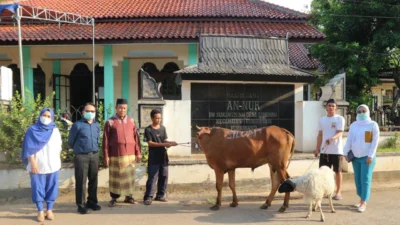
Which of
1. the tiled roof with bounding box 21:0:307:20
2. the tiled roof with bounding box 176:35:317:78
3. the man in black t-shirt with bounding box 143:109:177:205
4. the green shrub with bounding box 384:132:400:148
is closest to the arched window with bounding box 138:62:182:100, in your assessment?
the tiled roof with bounding box 21:0:307:20

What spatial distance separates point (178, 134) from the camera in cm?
851

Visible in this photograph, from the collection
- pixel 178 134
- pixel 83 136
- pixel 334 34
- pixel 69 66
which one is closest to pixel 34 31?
pixel 69 66

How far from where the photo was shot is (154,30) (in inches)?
497

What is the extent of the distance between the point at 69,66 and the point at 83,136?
10.9 metres

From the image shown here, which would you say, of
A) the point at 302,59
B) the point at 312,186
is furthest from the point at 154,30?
the point at 312,186

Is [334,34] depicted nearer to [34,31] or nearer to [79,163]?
[34,31]

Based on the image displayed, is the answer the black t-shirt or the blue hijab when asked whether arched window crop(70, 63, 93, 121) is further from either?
the blue hijab

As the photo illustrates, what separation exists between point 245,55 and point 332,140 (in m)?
3.71

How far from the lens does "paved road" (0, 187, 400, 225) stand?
Answer: 5.25 m

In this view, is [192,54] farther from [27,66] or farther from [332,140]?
[332,140]

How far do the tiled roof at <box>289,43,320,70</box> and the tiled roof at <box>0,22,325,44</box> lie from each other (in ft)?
9.55

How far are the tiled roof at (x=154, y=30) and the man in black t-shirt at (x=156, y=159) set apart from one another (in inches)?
241

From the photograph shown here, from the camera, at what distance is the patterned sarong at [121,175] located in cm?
599

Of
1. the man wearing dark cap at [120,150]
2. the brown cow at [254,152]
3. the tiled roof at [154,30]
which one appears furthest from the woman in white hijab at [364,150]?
the tiled roof at [154,30]
